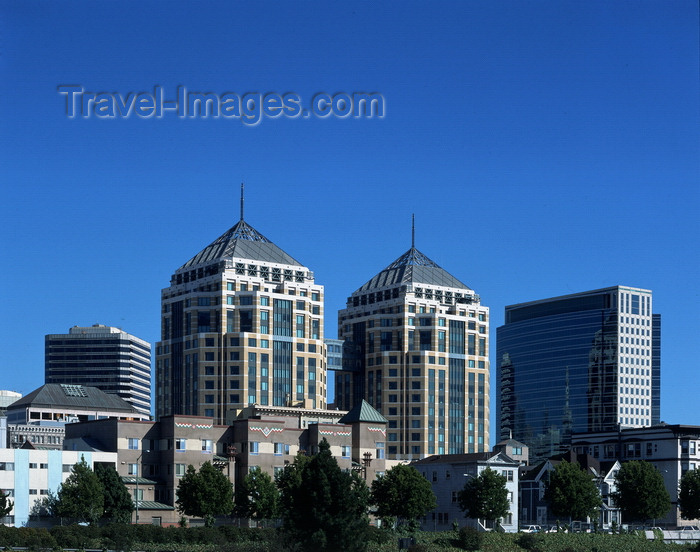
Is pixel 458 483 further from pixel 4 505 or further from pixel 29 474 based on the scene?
pixel 4 505

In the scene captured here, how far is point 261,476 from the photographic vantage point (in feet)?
498

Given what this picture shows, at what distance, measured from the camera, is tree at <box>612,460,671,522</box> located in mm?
175250

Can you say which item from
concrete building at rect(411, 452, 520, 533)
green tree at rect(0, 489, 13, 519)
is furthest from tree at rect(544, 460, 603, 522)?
green tree at rect(0, 489, 13, 519)

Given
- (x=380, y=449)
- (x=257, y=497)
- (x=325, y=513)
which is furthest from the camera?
(x=380, y=449)

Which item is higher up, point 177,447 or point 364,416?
point 364,416

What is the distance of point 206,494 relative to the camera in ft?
484

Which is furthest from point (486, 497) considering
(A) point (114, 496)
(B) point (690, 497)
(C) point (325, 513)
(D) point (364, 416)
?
(C) point (325, 513)

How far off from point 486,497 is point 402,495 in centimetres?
1092

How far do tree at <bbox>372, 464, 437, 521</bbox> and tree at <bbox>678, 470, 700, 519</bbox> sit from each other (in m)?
41.0

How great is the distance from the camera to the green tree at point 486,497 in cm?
16262

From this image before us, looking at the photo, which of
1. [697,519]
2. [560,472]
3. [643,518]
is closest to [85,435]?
[560,472]

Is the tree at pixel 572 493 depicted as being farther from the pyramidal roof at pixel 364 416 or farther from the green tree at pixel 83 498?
the green tree at pixel 83 498

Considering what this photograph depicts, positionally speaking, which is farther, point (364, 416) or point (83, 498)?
point (364, 416)

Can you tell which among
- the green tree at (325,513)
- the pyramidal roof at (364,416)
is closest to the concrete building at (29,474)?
the green tree at (325,513)
